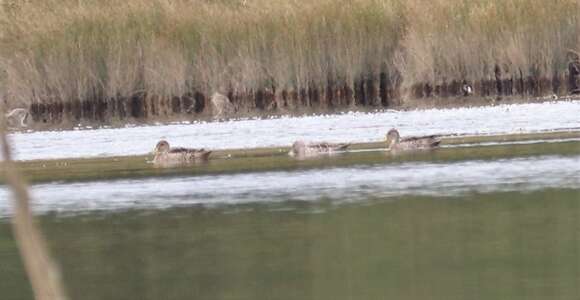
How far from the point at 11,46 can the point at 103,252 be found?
1564 cm

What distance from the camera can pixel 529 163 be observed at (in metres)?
12.1

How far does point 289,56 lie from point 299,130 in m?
3.74

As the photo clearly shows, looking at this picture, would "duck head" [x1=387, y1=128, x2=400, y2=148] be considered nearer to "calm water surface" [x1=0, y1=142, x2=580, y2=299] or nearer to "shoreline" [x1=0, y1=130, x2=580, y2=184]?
"shoreline" [x1=0, y1=130, x2=580, y2=184]

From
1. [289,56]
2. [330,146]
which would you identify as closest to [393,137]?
[330,146]

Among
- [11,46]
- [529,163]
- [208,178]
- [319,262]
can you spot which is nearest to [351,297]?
[319,262]

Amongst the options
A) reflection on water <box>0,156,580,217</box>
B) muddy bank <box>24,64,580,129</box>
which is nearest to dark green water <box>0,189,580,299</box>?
reflection on water <box>0,156,580,217</box>

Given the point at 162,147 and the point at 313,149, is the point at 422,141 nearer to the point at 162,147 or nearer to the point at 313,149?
the point at 313,149

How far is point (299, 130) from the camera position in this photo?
18875 millimetres

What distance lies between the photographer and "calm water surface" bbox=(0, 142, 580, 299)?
6355mm

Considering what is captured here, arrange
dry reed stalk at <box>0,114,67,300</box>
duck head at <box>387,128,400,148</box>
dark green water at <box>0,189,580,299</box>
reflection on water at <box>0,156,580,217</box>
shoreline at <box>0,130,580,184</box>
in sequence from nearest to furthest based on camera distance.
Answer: dry reed stalk at <box>0,114,67,300</box> → dark green water at <box>0,189,580,299</box> → reflection on water at <box>0,156,580,217</box> → shoreline at <box>0,130,580,184</box> → duck head at <box>387,128,400,148</box>


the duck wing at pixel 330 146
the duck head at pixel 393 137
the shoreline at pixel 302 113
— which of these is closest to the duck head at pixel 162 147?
the duck wing at pixel 330 146

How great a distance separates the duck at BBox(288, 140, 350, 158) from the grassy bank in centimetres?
713

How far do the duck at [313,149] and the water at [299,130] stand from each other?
182 centimetres

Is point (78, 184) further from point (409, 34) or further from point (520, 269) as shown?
point (409, 34)
